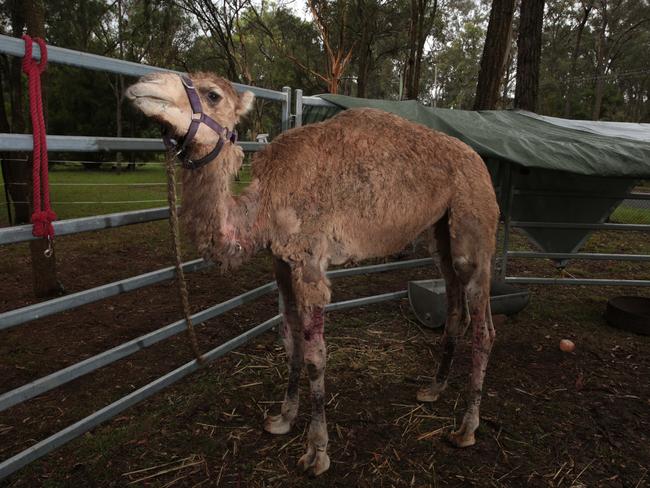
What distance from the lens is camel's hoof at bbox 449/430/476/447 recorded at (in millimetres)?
3082

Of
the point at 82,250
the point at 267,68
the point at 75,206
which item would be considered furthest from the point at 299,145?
the point at 267,68

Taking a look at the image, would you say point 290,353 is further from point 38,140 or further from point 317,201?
point 38,140

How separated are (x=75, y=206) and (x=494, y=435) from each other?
1223cm

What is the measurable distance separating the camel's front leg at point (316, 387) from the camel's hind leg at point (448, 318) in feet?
3.72

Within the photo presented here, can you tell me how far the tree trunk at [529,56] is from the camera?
27.1ft

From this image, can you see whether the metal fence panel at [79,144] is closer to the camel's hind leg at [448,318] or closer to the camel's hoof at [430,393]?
the camel's hind leg at [448,318]

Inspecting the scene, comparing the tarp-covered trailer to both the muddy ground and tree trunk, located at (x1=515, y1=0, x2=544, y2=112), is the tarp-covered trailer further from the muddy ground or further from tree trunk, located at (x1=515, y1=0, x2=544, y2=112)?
tree trunk, located at (x1=515, y1=0, x2=544, y2=112)

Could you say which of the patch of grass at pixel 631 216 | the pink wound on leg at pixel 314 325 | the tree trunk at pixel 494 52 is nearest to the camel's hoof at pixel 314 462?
the pink wound on leg at pixel 314 325

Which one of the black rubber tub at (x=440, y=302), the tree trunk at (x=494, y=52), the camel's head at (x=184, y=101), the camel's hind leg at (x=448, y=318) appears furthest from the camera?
the tree trunk at (x=494, y=52)

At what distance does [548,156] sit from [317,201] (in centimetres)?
282

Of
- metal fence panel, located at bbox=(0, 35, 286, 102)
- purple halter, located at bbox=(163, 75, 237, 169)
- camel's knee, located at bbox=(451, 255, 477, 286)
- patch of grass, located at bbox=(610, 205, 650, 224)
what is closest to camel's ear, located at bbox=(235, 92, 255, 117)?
purple halter, located at bbox=(163, 75, 237, 169)

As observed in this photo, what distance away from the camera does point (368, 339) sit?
4.75 meters

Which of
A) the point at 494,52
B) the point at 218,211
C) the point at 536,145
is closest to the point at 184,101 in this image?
the point at 218,211

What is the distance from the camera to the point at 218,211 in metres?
2.38
